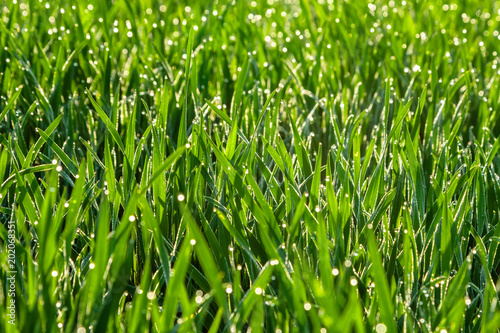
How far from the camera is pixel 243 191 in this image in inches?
36.5

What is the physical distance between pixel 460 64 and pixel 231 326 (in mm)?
1338

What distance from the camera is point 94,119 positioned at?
144 cm

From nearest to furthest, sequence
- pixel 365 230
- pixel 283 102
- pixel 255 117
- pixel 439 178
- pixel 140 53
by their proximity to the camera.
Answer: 1. pixel 365 230
2. pixel 439 178
3. pixel 255 117
4. pixel 283 102
5. pixel 140 53

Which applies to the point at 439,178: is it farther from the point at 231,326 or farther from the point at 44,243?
the point at 44,243

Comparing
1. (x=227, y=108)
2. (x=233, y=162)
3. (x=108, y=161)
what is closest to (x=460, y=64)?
(x=227, y=108)

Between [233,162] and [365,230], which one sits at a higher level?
[233,162]

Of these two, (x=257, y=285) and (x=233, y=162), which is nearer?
(x=257, y=285)

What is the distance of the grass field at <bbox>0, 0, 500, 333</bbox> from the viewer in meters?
0.73

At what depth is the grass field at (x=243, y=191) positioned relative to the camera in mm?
731

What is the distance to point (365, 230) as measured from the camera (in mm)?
955

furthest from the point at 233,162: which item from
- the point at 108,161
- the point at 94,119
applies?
the point at 94,119

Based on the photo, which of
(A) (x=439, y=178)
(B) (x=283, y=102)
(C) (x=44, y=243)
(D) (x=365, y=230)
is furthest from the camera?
(B) (x=283, y=102)

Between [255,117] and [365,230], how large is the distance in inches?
18.9

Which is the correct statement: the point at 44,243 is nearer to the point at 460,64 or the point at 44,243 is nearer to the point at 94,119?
the point at 94,119
